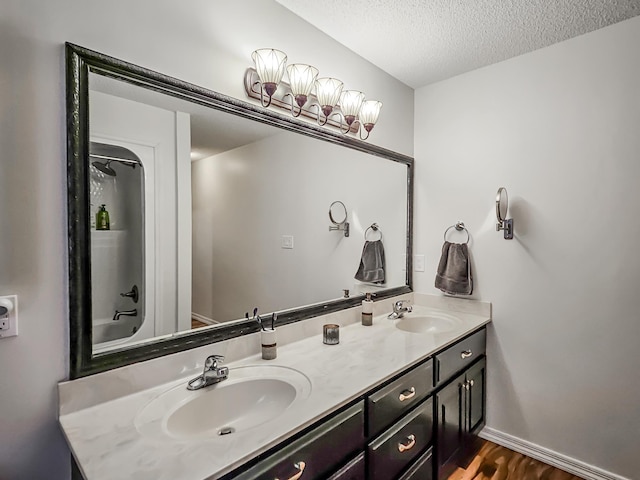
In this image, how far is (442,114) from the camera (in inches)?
92.4

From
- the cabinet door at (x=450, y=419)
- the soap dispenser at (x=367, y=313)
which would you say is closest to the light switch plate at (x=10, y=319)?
the soap dispenser at (x=367, y=313)

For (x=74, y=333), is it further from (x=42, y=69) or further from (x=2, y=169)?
(x=42, y=69)

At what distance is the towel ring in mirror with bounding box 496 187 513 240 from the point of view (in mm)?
1965

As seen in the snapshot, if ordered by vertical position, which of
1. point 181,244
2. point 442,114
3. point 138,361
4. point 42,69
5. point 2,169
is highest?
point 442,114

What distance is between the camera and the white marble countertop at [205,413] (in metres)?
0.80

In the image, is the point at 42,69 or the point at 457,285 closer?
the point at 42,69

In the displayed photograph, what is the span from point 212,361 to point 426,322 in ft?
4.70

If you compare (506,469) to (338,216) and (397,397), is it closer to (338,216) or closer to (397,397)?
(397,397)

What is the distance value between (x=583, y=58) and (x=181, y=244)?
2.18m

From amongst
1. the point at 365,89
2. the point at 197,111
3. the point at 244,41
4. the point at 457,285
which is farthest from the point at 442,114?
the point at 197,111

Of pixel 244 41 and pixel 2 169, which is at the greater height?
pixel 244 41

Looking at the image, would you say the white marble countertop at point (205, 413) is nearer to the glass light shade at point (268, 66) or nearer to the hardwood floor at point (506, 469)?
the hardwood floor at point (506, 469)

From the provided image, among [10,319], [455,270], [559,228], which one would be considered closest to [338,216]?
[455,270]

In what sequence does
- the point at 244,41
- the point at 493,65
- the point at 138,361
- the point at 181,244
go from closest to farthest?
the point at 138,361, the point at 181,244, the point at 244,41, the point at 493,65
